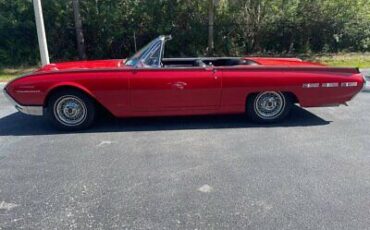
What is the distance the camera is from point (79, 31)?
1244 centimetres

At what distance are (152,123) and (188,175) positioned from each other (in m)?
2.01

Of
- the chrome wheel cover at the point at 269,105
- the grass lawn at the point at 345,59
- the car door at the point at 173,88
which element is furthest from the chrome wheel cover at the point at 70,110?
the grass lawn at the point at 345,59

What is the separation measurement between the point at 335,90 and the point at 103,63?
142 inches

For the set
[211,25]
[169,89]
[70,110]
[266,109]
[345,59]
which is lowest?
[345,59]

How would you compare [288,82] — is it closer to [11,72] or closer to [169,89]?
[169,89]

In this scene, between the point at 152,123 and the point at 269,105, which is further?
the point at 152,123

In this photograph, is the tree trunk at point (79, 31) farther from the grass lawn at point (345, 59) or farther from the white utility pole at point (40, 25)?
the grass lawn at point (345, 59)

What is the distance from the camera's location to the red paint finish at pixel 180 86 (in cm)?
501

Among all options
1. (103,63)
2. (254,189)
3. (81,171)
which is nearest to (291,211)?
(254,189)

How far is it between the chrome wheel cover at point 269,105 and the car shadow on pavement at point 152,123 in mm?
161

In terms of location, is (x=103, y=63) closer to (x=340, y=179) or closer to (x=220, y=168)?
(x=220, y=168)

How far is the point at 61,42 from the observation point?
13.3 meters

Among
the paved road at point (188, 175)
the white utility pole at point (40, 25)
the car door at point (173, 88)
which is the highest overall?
the white utility pole at point (40, 25)

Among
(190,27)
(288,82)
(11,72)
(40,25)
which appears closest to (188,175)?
(288,82)
